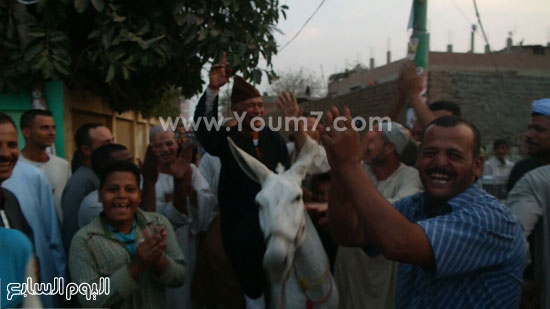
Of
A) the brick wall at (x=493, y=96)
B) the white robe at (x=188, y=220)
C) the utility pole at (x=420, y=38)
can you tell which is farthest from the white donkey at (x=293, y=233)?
the brick wall at (x=493, y=96)

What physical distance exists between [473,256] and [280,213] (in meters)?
0.97

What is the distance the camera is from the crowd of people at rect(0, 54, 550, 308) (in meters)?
1.63

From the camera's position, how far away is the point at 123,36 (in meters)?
6.12

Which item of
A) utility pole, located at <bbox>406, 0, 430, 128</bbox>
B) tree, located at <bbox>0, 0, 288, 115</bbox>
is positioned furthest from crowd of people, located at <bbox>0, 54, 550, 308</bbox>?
tree, located at <bbox>0, 0, 288, 115</bbox>

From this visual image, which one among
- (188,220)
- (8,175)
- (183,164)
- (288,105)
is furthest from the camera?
(188,220)

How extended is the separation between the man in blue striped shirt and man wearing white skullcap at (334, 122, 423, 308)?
3.57 feet

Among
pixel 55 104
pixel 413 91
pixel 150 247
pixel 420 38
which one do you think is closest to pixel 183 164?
pixel 150 247

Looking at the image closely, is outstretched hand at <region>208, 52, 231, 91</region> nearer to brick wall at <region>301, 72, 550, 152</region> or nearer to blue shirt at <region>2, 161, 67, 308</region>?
blue shirt at <region>2, 161, 67, 308</region>

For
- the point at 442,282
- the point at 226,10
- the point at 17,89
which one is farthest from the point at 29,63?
the point at 442,282

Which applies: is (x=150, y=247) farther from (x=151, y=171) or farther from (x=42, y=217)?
(x=151, y=171)

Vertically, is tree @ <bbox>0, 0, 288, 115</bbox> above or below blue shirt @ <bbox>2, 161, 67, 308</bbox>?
above

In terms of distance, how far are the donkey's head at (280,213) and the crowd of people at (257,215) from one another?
0.22 metres

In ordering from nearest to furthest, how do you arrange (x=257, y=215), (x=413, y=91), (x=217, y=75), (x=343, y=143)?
(x=343, y=143), (x=257, y=215), (x=217, y=75), (x=413, y=91)

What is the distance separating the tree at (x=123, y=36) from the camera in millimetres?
6113
